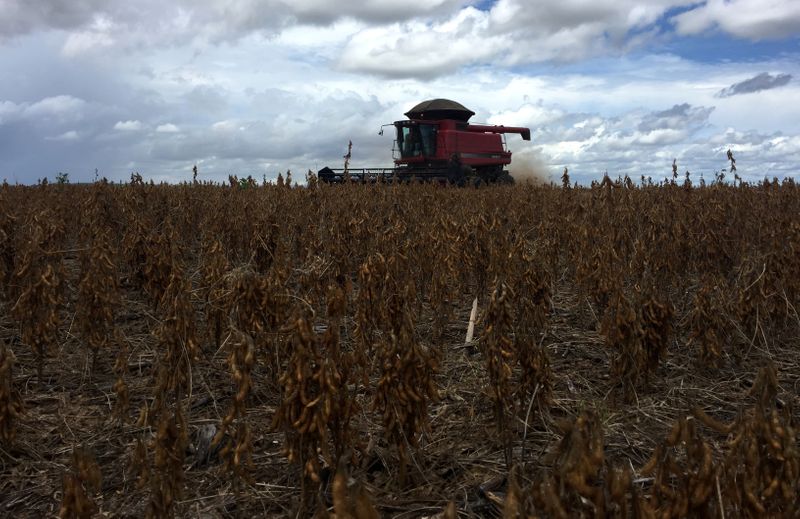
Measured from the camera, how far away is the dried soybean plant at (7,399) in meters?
3.31

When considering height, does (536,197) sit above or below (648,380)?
above

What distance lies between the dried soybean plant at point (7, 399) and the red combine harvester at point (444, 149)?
61.1ft

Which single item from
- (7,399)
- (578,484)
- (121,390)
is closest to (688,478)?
(578,484)

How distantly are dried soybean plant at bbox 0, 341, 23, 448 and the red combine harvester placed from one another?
18.6 meters

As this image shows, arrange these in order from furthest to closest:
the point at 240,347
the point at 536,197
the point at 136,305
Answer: the point at 536,197, the point at 136,305, the point at 240,347

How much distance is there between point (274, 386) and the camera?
15.0ft

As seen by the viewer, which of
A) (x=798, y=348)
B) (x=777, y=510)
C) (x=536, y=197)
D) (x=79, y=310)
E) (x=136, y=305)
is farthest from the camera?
(x=536, y=197)

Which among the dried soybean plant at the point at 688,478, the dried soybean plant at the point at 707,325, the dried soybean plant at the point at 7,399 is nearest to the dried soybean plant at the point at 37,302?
the dried soybean plant at the point at 7,399

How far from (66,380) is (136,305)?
1.89 metres

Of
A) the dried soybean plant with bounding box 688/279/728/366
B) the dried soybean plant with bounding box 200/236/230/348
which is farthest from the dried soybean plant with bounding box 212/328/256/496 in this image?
the dried soybean plant with bounding box 688/279/728/366

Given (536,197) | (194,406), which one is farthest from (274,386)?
(536,197)

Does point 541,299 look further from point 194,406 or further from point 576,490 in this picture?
point 576,490

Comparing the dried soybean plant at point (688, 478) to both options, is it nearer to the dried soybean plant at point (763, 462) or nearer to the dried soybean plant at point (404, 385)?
the dried soybean plant at point (763, 462)

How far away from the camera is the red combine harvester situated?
24.2 meters
